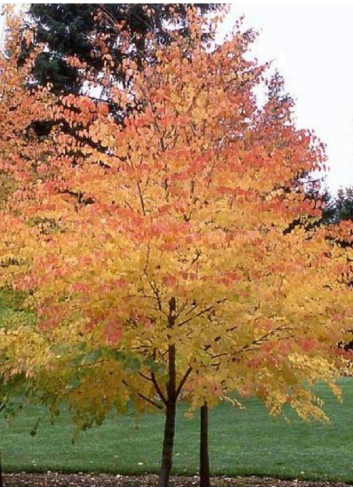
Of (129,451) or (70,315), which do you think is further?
(129,451)

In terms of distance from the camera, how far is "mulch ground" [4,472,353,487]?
10.3m

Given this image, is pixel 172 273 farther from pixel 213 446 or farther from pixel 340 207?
pixel 340 207

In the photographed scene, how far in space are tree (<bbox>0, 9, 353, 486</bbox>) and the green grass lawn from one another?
459cm

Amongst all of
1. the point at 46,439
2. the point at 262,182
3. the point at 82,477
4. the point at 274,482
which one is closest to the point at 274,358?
the point at 262,182

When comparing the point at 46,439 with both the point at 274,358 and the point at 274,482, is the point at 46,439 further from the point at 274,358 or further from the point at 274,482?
the point at 274,358

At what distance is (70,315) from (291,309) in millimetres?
2030

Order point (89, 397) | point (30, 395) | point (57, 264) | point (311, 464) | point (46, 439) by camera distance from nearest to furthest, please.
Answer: point (57, 264)
point (89, 397)
point (30, 395)
point (311, 464)
point (46, 439)

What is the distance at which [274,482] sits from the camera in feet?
34.0

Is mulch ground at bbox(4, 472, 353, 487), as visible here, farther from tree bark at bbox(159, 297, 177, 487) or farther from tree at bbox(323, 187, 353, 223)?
tree at bbox(323, 187, 353, 223)

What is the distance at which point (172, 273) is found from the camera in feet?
18.6

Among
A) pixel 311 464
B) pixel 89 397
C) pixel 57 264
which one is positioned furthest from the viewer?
pixel 311 464

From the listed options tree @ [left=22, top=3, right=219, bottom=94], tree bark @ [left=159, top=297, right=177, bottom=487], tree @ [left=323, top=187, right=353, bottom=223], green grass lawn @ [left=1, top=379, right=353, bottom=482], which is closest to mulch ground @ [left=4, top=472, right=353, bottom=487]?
green grass lawn @ [left=1, top=379, right=353, bottom=482]

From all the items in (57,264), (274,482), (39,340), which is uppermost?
(57,264)

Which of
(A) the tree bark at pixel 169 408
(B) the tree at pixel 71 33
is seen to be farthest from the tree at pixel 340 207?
(A) the tree bark at pixel 169 408
